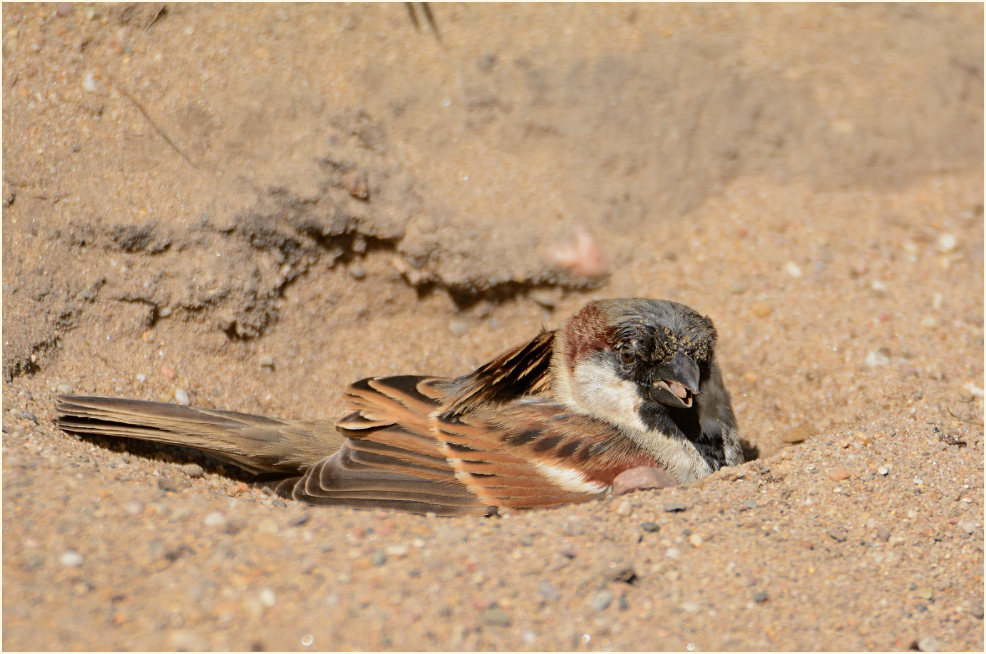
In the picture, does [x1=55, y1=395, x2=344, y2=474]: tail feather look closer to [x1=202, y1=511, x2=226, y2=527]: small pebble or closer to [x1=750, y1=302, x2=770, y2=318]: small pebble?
[x1=202, y1=511, x2=226, y2=527]: small pebble

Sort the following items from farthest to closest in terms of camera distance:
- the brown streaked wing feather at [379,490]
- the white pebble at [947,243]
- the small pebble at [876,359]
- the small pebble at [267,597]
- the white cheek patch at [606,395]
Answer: the white pebble at [947,243] < the small pebble at [876,359] < the white cheek patch at [606,395] < the brown streaked wing feather at [379,490] < the small pebble at [267,597]

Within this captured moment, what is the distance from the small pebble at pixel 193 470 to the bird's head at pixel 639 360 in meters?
1.63

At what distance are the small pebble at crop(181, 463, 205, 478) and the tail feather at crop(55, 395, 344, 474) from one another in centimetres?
9

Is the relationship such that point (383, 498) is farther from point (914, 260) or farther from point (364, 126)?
point (914, 260)

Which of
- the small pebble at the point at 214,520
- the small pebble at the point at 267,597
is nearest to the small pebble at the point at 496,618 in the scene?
the small pebble at the point at 267,597

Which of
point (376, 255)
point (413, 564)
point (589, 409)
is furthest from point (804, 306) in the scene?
point (413, 564)

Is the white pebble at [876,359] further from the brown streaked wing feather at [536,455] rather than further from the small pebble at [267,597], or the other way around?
the small pebble at [267,597]

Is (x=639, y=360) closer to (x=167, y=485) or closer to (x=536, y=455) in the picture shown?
(x=536, y=455)

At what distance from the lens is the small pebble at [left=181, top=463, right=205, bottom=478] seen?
3562mm

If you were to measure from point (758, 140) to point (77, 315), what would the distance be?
375 centimetres

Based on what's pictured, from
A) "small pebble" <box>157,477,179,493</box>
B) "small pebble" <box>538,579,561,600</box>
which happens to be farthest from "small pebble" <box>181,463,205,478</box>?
"small pebble" <box>538,579,561,600</box>

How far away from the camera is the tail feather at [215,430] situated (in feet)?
11.0

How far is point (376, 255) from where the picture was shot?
4.56m

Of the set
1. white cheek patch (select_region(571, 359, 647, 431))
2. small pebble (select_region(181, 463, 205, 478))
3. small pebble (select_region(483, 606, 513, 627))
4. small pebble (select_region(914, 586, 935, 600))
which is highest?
white cheek patch (select_region(571, 359, 647, 431))
